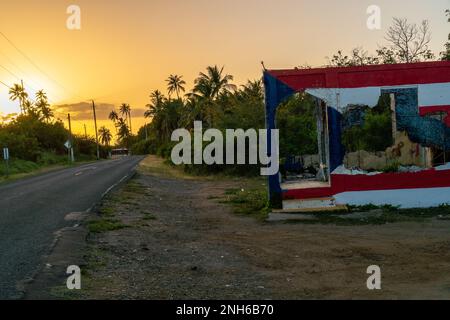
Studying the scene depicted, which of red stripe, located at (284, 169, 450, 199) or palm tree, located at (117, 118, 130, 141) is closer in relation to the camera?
red stripe, located at (284, 169, 450, 199)

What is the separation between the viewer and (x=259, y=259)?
868 cm

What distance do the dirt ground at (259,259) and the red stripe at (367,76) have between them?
4145mm

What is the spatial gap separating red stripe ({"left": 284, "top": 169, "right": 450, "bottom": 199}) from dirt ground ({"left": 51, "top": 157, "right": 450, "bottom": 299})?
6.13ft

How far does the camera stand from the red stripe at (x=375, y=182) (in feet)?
45.1

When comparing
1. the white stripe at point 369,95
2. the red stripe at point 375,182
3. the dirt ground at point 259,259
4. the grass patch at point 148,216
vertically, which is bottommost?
the dirt ground at point 259,259

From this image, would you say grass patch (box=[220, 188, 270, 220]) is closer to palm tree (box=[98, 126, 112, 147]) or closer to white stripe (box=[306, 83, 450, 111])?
white stripe (box=[306, 83, 450, 111])

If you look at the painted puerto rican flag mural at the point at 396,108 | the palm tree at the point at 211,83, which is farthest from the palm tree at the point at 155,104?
the painted puerto rican flag mural at the point at 396,108

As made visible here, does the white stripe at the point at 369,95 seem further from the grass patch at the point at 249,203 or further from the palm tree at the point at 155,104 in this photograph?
the palm tree at the point at 155,104

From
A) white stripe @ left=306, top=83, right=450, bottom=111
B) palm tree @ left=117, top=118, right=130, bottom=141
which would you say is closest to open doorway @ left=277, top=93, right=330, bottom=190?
white stripe @ left=306, top=83, right=450, bottom=111

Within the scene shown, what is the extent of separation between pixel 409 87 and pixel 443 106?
3.63 feet

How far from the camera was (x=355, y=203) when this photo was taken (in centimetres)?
1382

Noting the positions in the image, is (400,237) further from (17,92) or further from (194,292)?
(17,92)

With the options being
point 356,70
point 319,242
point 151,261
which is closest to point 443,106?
point 356,70

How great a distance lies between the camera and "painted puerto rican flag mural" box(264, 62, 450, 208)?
13.8 metres
